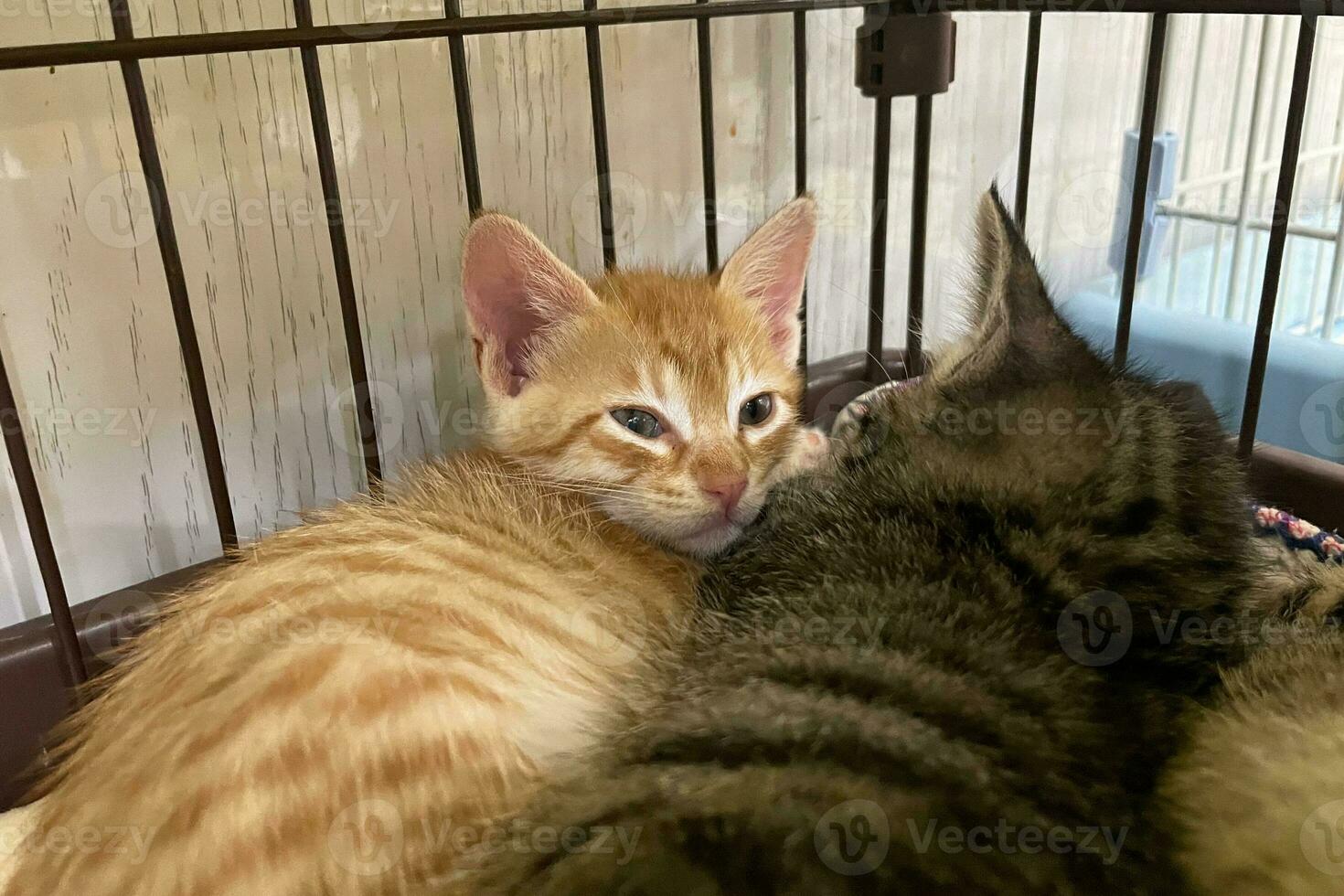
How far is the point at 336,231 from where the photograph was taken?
101cm

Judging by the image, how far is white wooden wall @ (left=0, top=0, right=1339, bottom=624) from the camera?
1.05m

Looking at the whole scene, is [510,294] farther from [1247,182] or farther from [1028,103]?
[1247,182]

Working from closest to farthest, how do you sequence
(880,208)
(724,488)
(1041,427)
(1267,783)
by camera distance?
(1267,783) < (1041,427) < (724,488) < (880,208)

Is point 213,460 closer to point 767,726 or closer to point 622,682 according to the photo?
point 622,682

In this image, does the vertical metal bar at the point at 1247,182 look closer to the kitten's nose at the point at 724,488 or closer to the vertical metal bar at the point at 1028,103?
the vertical metal bar at the point at 1028,103

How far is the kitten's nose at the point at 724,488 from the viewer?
0.92 m

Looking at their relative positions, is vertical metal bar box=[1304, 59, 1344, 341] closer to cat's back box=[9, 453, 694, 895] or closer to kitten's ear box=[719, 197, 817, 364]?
kitten's ear box=[719, 197, 817, 364]

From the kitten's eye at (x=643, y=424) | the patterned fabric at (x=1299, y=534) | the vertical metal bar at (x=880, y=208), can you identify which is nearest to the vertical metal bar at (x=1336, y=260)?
the patterned fabric at (x=1299, y=534)

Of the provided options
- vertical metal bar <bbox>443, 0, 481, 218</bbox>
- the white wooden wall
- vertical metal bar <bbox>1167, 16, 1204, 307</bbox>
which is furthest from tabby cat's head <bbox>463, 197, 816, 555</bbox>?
vertical metal bar <bbox>1167, 16, 1204, 307</bbox>

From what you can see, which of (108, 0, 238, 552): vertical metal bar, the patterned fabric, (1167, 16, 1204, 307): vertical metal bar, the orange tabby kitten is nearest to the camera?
the orange tabby kitten

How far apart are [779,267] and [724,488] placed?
13.3 inches

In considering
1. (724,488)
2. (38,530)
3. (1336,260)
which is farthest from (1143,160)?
(38,530)

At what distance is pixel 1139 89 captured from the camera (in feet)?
6.86

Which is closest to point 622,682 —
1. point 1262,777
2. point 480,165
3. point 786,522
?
point 786,522
